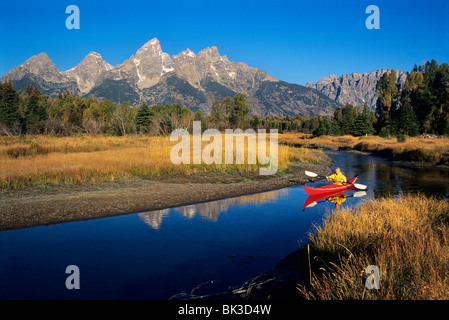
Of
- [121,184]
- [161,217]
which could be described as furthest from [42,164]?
[161,217]

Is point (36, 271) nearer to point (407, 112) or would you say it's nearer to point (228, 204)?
point (228, 204)

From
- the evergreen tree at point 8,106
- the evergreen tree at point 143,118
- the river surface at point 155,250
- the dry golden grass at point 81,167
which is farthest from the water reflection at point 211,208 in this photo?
the evergreen tree at point 8,106

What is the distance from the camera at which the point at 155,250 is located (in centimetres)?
1088

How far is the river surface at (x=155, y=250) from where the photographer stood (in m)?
8.19

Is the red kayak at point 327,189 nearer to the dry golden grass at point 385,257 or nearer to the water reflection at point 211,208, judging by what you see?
the water reflection at point 211,208

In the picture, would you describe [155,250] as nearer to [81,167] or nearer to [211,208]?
[211,208]

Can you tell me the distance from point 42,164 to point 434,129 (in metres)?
72.8

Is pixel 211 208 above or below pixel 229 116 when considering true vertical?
below

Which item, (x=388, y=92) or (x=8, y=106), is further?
(x=388, y=92)

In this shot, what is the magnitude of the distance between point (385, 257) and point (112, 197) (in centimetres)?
1398

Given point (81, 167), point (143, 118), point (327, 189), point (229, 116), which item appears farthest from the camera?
point (229, 116)

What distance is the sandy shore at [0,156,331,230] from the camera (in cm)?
1413

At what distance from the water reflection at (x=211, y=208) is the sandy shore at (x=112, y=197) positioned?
0.63 meters

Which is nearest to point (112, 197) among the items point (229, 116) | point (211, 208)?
point (211, 208)
